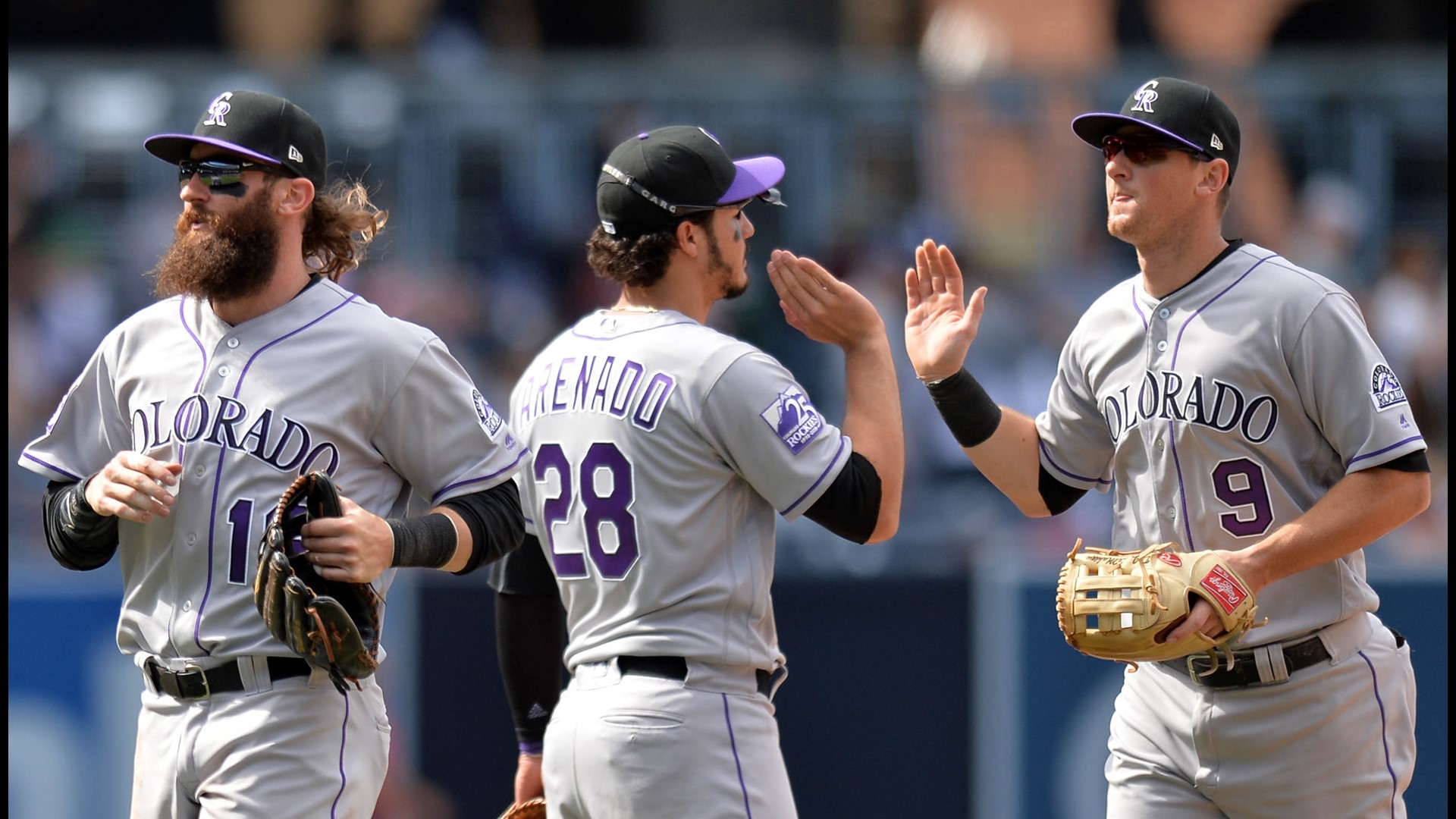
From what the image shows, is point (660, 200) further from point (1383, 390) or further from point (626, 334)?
point (1383, 390)

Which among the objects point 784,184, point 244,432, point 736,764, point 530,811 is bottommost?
point 530,811

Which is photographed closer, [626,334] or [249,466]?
[249,466]

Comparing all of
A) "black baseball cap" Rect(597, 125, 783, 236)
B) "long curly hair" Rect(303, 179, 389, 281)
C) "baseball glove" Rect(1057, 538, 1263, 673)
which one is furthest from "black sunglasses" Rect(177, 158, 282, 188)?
"baseball glove" Rect(1057, 538, 1263, 673)

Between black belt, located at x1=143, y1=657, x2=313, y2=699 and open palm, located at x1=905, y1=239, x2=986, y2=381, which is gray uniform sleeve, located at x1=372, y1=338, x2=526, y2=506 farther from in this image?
open palm, located at x1=905, y1=239, x2=986, y2=381

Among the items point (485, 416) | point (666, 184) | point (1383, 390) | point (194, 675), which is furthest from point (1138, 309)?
point (194, 675)

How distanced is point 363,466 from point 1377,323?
763cm

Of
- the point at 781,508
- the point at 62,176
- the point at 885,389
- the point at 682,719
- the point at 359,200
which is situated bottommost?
the point at 682,719

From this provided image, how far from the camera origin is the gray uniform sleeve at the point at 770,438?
12.2 ft

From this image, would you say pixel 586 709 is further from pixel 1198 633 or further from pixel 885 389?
pixel 1198 633

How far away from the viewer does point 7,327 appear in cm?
985

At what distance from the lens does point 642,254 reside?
396cm

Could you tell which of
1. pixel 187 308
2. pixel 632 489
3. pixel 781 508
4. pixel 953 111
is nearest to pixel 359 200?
pixel 187 308

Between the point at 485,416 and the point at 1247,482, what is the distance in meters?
1.65

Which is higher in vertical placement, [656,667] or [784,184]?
[784,184]
